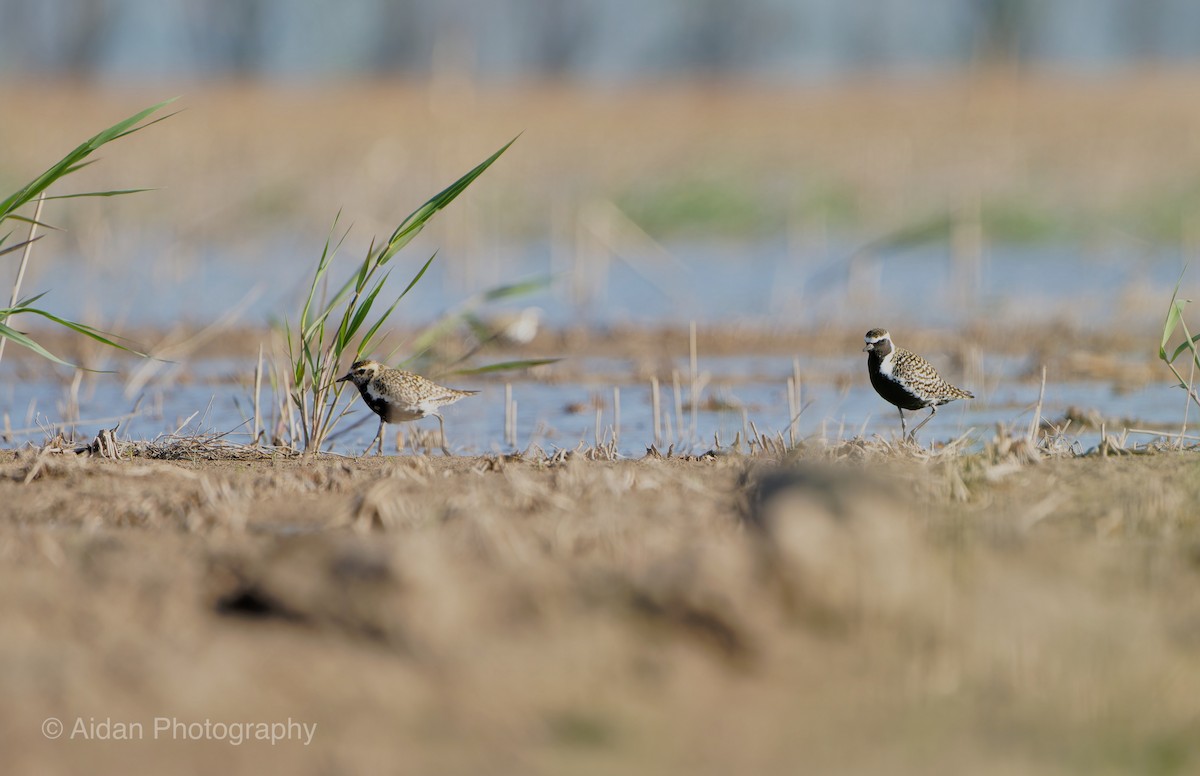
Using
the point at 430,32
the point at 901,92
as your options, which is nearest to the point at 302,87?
the point at 901,92

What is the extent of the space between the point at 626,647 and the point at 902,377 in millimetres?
4386

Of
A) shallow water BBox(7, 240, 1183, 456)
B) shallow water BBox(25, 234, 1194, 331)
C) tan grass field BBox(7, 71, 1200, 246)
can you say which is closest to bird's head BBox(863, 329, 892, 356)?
shallow water BBox(7, 240, 1183, 456)

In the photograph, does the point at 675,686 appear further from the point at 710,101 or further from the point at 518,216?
the point at 710,101

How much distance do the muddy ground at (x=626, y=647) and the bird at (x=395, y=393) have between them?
2.56 m

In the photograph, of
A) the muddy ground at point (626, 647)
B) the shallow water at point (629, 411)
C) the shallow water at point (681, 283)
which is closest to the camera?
the muddy ground at point (626, 647)

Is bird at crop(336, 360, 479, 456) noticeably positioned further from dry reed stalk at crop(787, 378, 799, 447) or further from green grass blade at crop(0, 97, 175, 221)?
green grass blade at crop(0, 97, 175, 221)

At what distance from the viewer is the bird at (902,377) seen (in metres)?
7.81

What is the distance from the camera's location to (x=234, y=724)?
344 centimetres

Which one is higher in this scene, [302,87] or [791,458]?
[302,87]

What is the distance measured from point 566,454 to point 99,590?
283cm

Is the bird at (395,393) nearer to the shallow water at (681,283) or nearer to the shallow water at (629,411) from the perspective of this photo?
the shallow water at (629,411)

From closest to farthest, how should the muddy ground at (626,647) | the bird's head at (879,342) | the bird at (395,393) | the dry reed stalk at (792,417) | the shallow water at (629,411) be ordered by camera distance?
the muddy ground at (626,647), the dry reed stalk at (792,417), the bird at (395,393), the bird's head at (879,342), the shallow water at (629,411)

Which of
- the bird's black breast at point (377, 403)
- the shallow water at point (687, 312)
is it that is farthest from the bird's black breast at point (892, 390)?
the bird's black breast at point (377, 403)

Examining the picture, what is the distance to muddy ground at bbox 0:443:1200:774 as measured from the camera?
3.37m
